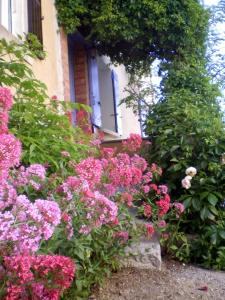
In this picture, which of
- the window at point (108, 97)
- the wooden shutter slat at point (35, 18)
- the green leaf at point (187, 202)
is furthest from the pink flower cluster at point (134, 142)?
the window at point (108, 97)

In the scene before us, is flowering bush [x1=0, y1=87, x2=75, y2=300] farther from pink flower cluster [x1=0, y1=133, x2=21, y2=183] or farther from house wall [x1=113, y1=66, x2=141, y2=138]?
house wall [x1=113, y1=66, x2=141, y2=138]

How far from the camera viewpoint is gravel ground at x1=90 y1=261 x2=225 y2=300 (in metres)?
2.09

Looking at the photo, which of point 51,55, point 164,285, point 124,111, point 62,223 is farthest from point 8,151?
point 124,111

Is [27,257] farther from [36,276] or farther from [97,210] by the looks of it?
[97,210]

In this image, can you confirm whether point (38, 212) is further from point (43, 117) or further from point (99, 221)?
point (43, 117)

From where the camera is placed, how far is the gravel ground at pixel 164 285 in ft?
6.85

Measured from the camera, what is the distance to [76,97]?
689 cm

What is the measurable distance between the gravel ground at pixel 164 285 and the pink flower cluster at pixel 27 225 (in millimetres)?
1017

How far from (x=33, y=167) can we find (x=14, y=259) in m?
0.69

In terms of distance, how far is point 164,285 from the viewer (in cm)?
228

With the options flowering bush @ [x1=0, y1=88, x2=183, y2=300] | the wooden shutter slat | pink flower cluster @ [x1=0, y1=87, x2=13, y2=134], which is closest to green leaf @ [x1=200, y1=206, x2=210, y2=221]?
flowering bush @ [x1=0, y1=88, x2=183, y2=300]

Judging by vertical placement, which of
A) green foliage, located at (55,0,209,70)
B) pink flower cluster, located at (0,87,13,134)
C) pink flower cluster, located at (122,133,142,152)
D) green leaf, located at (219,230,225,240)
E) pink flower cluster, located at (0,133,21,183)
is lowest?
green leaf, located at (219,230,225,240)

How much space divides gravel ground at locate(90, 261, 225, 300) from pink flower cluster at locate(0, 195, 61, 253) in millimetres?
1017

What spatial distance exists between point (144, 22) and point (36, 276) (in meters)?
5.03
